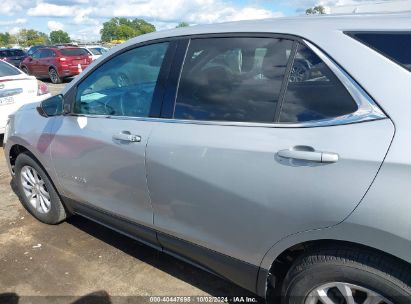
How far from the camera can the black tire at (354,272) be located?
172 centimetres

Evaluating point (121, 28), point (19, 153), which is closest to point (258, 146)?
point (19, 153)

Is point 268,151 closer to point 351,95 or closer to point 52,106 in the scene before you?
point 351,95

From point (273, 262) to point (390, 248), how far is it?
25.7 inches

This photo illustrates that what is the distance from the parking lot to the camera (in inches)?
111

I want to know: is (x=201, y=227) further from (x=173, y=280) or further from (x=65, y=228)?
(x=65, y=228)

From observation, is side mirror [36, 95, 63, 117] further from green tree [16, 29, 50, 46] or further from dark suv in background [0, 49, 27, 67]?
green tree [16, 29, 50, 46]

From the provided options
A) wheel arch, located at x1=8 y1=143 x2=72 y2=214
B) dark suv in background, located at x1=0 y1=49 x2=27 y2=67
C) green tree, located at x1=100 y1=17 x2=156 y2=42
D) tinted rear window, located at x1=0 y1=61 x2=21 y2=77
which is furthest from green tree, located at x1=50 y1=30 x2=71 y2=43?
wheel arch, located at x1=8 y1=143 x2=72 y2=214

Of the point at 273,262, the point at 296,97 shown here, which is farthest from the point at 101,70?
the point at 273,262

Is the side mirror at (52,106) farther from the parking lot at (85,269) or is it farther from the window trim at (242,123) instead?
the parking lot at (85,269)

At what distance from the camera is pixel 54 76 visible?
56.8 ft

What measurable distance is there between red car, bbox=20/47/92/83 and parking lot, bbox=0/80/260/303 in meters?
14.1

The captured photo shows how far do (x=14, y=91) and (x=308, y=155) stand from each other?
5.75 meters

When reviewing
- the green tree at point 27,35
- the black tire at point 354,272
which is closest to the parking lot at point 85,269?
the black tire at point 354,272

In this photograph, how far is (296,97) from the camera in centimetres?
198
